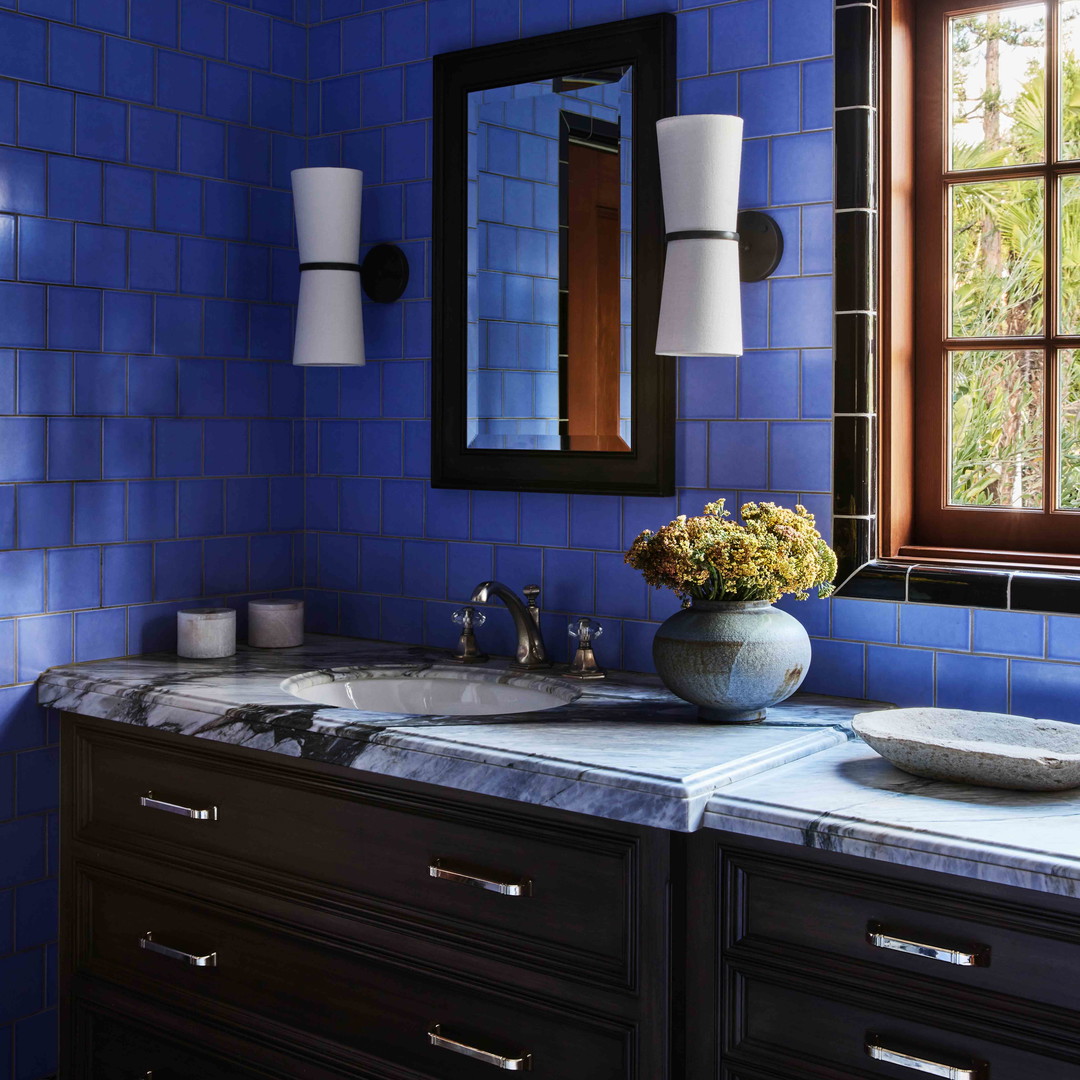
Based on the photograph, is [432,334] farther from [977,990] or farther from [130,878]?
[977,990]

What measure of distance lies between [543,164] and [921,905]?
5.45ft

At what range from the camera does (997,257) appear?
230 cm

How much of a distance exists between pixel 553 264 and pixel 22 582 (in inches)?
48.4

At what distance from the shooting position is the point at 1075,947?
1.48 meters

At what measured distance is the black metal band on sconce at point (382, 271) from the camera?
2.89 m

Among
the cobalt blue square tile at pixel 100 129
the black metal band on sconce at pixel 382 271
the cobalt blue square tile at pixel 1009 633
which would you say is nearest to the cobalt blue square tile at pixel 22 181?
the cobalt blue square tile at pixel 100 129

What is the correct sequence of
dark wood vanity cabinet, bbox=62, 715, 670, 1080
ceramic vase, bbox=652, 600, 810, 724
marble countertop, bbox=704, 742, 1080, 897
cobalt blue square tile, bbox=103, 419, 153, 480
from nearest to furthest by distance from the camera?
marble countertop, bbox=704, 742, 1080, 897
dark wood vanity cabinet, bbox=62, 715, 670, 1080
ceramic vase, bbox=652, 600, 810, 724
cobalt blue square tile, bbox=103, 419, 153, 480

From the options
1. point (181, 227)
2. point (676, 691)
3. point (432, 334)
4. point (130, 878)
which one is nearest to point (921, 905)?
point (676, 691)

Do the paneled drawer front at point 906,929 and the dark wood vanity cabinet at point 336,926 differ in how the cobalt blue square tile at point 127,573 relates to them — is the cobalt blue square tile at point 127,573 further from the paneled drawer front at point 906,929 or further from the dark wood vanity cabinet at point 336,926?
the paneled drawer front at point 906,929

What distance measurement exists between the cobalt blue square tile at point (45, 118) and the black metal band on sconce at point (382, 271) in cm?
54

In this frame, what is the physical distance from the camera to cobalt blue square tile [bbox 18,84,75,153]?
8.34 ft

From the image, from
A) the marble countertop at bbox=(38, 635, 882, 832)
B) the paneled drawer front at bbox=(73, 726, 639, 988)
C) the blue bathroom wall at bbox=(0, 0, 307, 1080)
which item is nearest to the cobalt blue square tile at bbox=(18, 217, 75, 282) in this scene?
the blue bathroom wall at bbox=(0, 0, 307, 1080)

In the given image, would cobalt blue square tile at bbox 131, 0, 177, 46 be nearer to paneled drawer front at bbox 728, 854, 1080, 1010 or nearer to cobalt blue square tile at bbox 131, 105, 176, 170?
cobalt blue square tile at bbox 131, 105, 176, 170

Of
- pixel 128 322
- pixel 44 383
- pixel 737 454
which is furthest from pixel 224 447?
pixel 737 454
